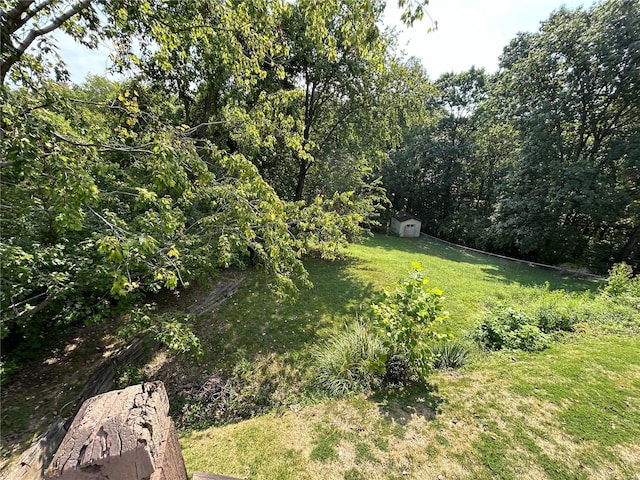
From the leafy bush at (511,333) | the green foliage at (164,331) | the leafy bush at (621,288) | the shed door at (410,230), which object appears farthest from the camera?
the shed door at (410,230)

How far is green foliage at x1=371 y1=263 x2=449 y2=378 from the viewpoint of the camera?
3246 mm

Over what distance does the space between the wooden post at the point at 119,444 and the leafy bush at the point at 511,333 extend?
484cm

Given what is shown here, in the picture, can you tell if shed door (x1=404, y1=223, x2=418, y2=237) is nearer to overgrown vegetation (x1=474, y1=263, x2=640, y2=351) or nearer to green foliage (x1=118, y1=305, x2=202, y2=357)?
overgrown vegetation (x1=474, y1=263, x2=640, y2=351)

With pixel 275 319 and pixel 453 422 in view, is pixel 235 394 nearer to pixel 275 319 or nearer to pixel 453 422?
pixel 275 319

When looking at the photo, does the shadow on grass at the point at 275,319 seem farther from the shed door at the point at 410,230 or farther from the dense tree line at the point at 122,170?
the shed door at the point at 410,230

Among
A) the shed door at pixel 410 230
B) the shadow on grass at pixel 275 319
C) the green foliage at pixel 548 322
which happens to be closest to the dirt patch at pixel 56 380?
the shadow on grass at pixel 275 319

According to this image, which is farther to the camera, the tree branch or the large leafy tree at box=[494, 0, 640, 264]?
the large leafy tree at box=[494, 0, 640, 264]

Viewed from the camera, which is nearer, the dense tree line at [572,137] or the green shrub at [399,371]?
the green shrub at [399,371]

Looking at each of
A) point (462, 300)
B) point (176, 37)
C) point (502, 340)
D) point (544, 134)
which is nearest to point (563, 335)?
point (502, 340)

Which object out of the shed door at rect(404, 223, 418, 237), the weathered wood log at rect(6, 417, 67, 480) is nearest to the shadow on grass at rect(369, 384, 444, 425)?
the weathered wood log at rect(6, 417, 67, 480)

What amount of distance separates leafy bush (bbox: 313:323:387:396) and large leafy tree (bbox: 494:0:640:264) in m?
13.4

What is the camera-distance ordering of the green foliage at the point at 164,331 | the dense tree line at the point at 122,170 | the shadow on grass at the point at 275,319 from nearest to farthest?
the dense tree line at the point at 122,170 < the green foliage at the point at 164,331 < the shadow on grass at the point at 275,319

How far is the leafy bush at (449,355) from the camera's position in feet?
12.7

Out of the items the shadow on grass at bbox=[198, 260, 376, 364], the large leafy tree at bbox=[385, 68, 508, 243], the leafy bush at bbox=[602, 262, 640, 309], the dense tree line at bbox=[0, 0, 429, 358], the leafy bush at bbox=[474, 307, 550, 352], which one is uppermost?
the large leafy tree at bbox=[385, 68, 508, 243]
